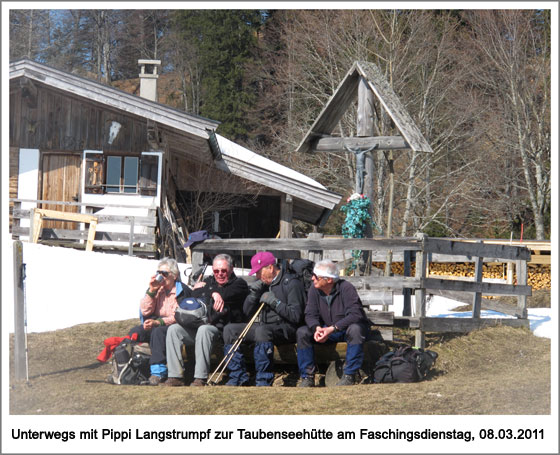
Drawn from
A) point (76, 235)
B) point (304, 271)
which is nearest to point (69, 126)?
point (76, 235)

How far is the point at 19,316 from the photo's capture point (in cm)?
725

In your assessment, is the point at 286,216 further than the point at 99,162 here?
Yes

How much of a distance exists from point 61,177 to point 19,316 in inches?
473

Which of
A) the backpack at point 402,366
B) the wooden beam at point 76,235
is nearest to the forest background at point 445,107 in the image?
the wooden beam at point 76,235

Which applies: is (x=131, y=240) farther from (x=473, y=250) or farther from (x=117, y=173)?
(x=473, y=250)

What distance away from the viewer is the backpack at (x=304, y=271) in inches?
323

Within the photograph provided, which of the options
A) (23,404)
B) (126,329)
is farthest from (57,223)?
(23,404)

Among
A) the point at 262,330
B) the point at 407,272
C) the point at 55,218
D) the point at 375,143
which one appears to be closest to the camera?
the point at 262,330

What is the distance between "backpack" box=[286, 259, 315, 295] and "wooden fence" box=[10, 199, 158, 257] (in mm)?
9223

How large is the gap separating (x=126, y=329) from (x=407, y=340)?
392 cm

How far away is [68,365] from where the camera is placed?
327 inches

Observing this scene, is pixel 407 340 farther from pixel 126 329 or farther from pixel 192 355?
pixel 126 329

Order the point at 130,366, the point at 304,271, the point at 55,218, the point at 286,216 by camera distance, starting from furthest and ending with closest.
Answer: the point at 286,216
the point at 55,218
the point at 304,271
the point at 130,366

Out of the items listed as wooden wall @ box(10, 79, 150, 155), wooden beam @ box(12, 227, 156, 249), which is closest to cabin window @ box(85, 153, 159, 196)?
wooden wall @ box(10, 79, 150, 155)
